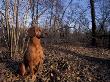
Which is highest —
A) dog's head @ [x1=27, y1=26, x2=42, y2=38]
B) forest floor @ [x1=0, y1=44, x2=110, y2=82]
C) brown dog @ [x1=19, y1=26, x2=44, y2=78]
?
dog's head @ [x1=27, y1=26, x2=42, y2=38]

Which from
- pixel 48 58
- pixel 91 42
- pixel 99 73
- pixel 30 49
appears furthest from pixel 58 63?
pixel 91 42

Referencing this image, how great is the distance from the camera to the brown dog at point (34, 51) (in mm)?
9750

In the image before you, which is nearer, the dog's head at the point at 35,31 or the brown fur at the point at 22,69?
the dog's head at the point at 35,31

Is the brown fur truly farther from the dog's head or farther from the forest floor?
the dog's head

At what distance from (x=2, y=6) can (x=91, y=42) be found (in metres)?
10.5

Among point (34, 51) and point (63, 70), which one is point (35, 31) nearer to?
point (34, 51)

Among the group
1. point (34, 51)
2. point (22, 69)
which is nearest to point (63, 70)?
point (22, 69)

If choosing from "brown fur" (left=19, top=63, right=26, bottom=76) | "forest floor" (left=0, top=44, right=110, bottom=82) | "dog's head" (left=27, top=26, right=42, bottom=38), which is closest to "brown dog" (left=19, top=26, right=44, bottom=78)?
"dog's head" (left=27, top=26, right=42, bottom=38)

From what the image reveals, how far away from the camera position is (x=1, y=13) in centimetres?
1341

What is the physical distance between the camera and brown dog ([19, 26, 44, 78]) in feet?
32.0

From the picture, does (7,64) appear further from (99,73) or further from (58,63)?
(99,73)

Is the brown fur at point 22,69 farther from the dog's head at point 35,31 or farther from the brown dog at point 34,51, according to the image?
A: the dog's head at point 35,31

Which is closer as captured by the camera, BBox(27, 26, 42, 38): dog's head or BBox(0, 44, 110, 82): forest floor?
BBox(27, 26, 42, 38): dog's head

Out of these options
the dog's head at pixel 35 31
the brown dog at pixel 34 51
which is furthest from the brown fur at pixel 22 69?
the dog's head at pixel 35 31
